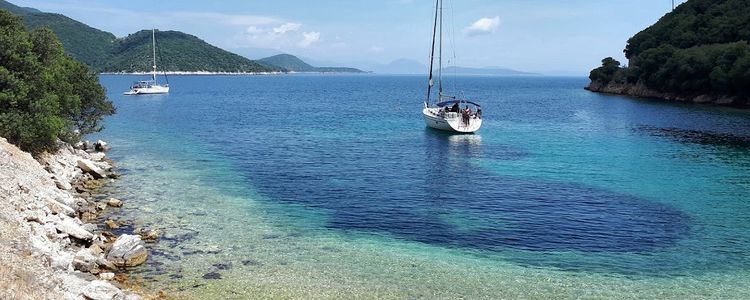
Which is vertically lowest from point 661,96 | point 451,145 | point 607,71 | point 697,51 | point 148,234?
point 148,234

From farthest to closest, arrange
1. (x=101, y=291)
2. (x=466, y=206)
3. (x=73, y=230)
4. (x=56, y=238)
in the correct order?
(x=466, y=206)
(x=73, y=230)
(x=56, y=238)
(x=101, y=291)

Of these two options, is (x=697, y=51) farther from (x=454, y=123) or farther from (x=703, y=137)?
(x=454, y=123)

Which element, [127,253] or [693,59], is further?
[693,59]

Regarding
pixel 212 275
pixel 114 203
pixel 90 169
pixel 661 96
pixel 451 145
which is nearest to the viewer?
pixel 212 275

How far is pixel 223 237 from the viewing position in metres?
21.6

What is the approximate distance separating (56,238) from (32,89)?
14899mm

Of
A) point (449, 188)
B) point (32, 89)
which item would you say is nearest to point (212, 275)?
point (449, 188)

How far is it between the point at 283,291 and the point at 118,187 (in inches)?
682

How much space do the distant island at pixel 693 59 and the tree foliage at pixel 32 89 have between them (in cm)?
8819

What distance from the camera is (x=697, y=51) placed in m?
101

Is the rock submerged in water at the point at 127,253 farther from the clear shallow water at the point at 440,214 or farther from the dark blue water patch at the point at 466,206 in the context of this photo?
the dark blue water patch at the point at 466,206

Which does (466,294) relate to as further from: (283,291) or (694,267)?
(694,267)

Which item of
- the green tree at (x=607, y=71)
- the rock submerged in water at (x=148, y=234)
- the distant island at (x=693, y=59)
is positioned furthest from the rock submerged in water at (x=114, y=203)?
the green tree at (x=607, y=71)

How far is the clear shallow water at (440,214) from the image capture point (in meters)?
17.8
